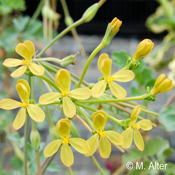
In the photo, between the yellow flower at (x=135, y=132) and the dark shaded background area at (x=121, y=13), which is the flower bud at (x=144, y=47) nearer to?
the yellow flower at (x=135, y=132)

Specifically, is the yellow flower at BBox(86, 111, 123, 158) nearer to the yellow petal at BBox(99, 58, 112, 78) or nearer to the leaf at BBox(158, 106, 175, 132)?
the yellow petal at BBox(99, 58, 112, 78)

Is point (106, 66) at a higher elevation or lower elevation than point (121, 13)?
lower

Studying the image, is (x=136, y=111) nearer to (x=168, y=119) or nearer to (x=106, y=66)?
(x=106, y=66)

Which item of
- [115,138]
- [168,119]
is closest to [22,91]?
[115,138]

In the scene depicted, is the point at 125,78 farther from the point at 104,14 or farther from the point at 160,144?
the point at 104,14

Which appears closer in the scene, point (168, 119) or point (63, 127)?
point (63, 127)

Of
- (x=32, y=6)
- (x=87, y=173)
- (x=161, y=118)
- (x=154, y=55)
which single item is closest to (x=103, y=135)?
(x=161, y=118)
